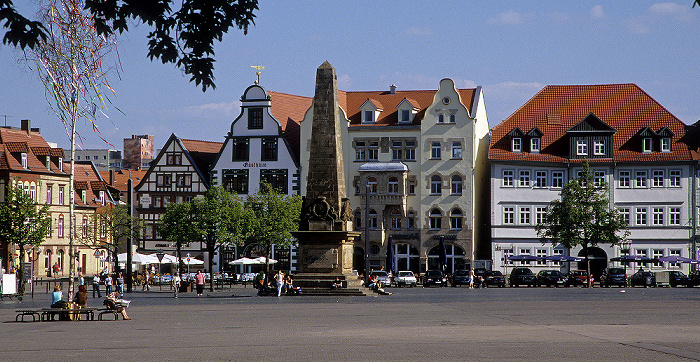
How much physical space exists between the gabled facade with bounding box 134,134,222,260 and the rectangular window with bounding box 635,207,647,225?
35587mm

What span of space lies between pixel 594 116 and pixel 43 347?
204ft

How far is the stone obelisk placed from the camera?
42.9 meters

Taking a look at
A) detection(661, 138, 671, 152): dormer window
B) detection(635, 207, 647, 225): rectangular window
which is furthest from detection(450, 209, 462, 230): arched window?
detection(661, 138, 671, 152): dormer window

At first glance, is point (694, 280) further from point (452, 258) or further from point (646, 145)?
point (452, 258)

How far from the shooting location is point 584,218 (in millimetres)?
66625

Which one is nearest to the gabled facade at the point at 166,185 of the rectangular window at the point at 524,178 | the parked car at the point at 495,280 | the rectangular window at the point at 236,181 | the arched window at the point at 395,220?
the rectangular window at the point at 236,181

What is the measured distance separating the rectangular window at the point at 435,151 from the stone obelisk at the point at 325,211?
35.2 m

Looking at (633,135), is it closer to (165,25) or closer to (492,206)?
(492,206)

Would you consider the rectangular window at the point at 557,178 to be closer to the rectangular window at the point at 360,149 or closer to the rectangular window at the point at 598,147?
the rectangular window at the point at 598,147

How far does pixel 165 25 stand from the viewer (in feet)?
31.8

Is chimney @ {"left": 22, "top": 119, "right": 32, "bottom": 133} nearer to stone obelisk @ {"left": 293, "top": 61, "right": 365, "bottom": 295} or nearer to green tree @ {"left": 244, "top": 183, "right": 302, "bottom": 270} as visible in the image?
green tree @ {"left": 244, "top": 183, "right": 302, "bottom": 270}

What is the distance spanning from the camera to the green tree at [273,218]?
2827 inches

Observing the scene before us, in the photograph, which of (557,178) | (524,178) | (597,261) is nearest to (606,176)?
(557,178)

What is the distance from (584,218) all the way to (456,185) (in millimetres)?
13964
